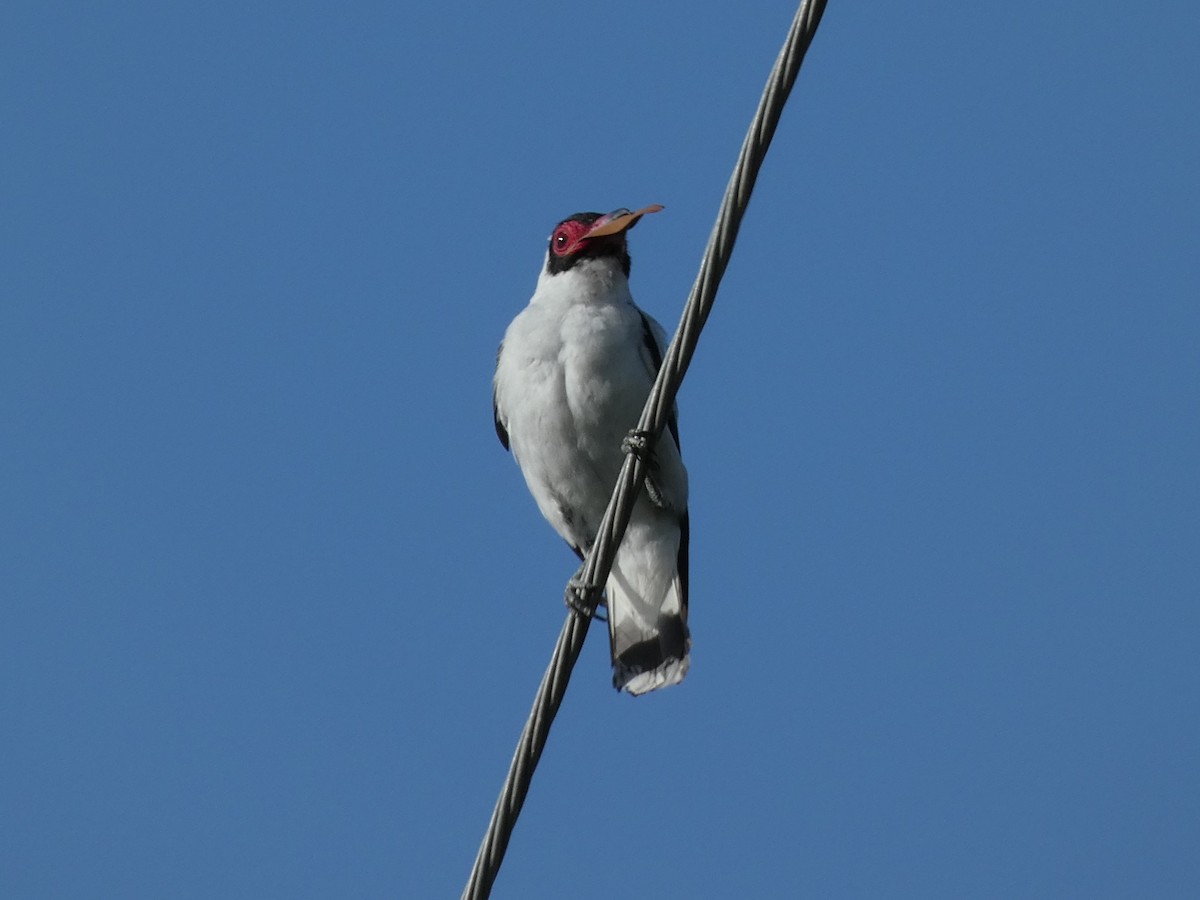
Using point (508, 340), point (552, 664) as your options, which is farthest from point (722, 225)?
point (508, 340)

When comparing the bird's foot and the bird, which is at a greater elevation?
the bird

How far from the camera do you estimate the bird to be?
6.50m

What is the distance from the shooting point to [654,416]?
457 cm

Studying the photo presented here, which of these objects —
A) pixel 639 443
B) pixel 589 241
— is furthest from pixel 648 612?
pixel 639 443

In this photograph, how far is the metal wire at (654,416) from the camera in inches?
154

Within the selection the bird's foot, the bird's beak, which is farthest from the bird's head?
the bird's foot

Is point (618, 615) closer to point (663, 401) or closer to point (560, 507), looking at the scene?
point (560, 507)

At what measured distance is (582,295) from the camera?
6844 mm

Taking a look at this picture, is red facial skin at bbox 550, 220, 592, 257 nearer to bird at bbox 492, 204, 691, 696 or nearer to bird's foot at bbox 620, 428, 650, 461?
bird at bbox 492, 204, 691, 696

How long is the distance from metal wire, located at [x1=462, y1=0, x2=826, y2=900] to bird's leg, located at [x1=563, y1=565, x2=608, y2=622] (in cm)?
3

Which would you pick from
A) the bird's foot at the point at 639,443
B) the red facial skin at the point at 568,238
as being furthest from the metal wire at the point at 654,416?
the red facial skin at the point at 568,238

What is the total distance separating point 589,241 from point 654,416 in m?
2.61

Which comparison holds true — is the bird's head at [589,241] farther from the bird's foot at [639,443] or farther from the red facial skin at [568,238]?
the bird's foot at [639,443]

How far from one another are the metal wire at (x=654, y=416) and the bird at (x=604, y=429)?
1864 mm
